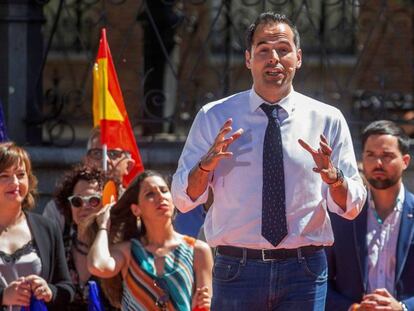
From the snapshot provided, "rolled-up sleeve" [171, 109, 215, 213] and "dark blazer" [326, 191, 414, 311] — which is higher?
"rolled-up sleeve" [171, 109, 215, 213]

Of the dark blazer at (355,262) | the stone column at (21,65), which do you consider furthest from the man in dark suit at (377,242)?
the stone column at (21,65)

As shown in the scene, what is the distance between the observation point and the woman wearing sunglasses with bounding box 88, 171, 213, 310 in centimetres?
661

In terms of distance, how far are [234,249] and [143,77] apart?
3577 mm

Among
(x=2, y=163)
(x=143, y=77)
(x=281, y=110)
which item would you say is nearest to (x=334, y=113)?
(x=281, y=110)

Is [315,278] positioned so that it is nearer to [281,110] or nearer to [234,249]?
[234,249]

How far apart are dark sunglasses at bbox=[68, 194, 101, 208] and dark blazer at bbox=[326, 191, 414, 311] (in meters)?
1.35

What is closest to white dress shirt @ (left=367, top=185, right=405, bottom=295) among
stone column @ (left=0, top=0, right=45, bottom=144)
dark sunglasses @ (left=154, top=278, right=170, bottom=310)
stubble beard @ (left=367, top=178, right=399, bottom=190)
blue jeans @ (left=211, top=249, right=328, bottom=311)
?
stubble beard @ (left=367, top=178, right=399, bottom=190)

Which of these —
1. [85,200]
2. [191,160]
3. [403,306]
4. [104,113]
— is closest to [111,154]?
[104,113]

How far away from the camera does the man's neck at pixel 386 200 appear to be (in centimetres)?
699

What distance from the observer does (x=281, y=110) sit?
5.70 metres

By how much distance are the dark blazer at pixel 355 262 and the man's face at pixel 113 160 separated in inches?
54.3

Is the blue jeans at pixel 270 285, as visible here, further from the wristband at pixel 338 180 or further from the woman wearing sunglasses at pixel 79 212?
the woman wearing sunglasses at pixel 79 212

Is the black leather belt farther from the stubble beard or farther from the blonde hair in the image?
the blonde hair

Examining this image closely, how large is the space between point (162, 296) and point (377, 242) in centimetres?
115
